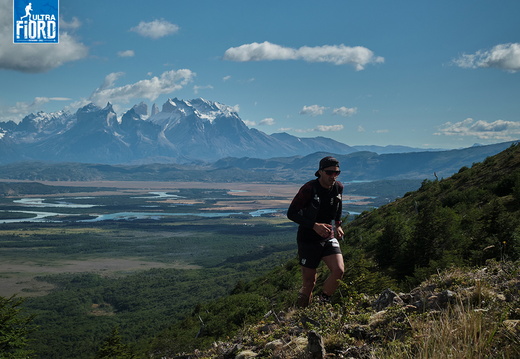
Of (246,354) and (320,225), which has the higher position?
(320,225)

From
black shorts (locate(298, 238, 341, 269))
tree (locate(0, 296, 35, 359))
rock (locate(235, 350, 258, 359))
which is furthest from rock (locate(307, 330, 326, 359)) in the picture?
tree (locate(0, 296, 35, 359))

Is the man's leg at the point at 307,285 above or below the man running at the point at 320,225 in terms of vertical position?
below

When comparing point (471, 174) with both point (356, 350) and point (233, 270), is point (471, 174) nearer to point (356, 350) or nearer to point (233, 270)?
point (356, 350)

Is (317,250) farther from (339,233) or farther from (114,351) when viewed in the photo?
(114,351)

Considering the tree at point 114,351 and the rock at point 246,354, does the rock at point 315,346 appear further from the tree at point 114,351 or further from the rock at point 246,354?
the tree at point 114,351

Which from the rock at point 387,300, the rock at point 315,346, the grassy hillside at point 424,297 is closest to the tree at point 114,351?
the grassy hillside at point 424,297

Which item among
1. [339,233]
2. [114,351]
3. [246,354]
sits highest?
[339,233]

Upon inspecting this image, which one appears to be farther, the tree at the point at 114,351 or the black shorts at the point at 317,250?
the tree at the point at 114,351

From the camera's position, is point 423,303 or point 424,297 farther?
point 424,297

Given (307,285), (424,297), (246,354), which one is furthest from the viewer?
(307,285)

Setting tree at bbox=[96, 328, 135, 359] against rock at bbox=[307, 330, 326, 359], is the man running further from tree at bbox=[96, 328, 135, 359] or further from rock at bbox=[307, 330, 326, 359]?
tree at bbox=[96, 328, 135, 359]

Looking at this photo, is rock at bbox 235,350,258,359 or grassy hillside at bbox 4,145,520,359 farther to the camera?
rock at bbox 235,350,258,359

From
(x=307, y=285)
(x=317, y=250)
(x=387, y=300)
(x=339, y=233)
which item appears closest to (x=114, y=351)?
(x=307, y=285)

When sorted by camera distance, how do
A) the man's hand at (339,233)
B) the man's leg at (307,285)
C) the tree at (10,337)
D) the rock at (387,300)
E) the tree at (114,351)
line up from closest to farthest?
the rock at (387,300)
the man's leg at (307,285)
the man's hand at (339,233)
the tree at (10,337)
the tree at (114,351)
